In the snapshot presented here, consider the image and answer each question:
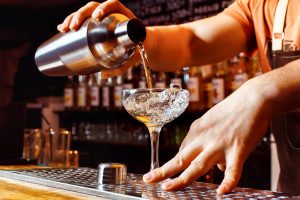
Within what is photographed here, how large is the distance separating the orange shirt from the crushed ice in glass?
2.34 ft

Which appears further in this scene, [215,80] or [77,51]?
[215,80]

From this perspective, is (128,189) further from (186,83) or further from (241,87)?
(186,83)

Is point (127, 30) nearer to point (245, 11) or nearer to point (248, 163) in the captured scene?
point (245, 11)

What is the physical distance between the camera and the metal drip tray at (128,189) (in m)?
1.01

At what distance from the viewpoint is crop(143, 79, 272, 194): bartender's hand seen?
105 centimetres

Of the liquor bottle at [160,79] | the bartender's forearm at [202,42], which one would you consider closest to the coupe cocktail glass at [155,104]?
the bartender's forearm at [202,42]

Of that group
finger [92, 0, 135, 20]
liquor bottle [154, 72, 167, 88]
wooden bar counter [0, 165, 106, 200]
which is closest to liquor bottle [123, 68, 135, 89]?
liquor bottle [154, 72, 167, 88]

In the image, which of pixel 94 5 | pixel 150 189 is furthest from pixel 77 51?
pixel 150 189

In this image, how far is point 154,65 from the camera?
74.4 inches

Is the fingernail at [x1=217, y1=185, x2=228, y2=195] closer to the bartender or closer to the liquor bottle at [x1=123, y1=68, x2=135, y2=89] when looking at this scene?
the bartender

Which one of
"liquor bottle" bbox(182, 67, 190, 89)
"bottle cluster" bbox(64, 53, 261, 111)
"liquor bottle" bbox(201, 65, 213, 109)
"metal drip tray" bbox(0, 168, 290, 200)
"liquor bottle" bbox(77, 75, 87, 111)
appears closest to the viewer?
"metal drip tray" bbox(0, 168, 290, 200)

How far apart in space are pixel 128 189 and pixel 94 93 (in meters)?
4.02

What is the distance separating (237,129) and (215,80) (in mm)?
2857

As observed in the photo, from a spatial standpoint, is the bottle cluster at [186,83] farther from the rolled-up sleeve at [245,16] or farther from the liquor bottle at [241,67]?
the rolled-up sleeve at [245,16]
